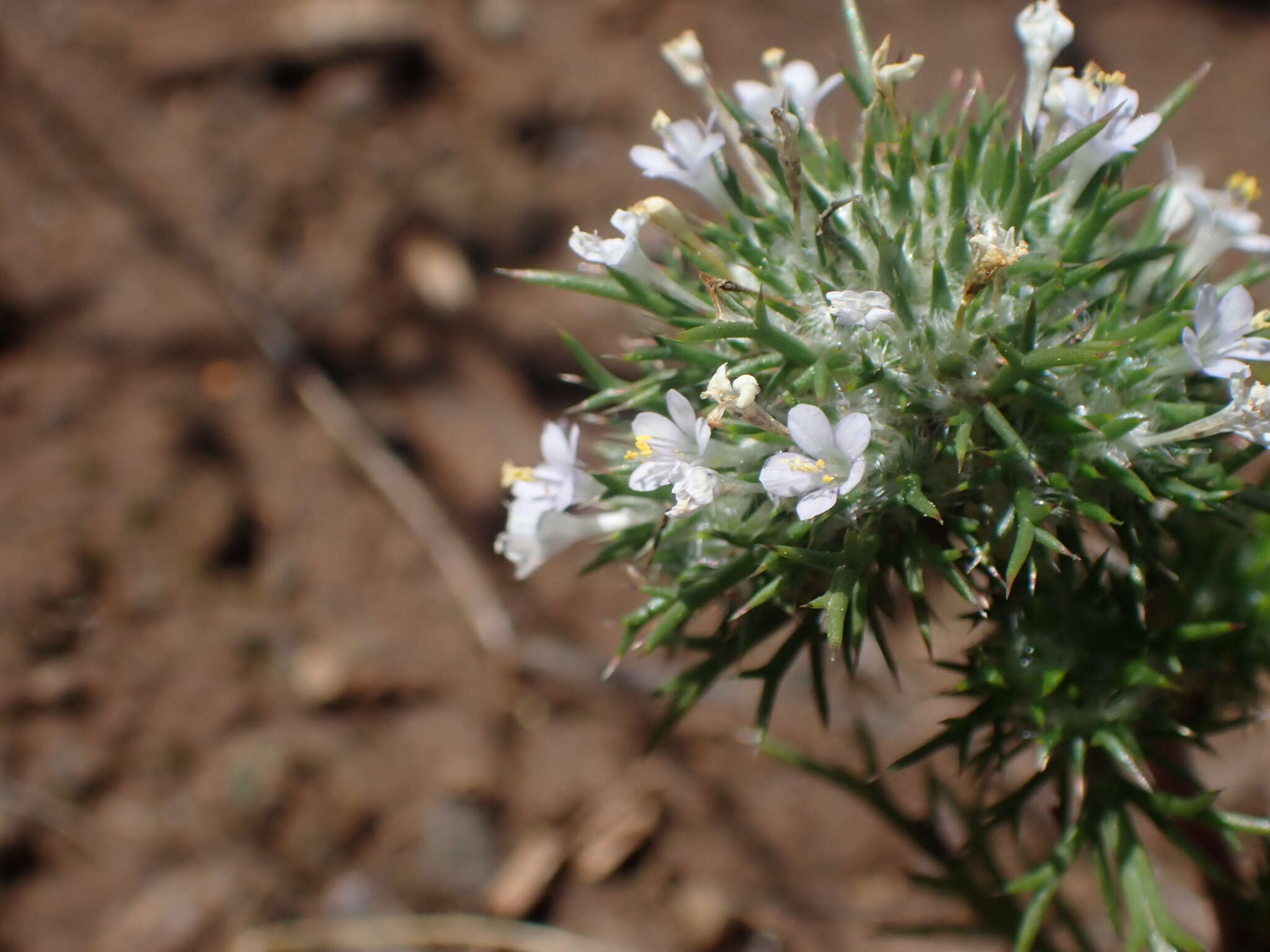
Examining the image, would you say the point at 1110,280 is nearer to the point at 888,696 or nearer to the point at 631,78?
the point at 888,696

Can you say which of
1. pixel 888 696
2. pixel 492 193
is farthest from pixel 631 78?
pixel 888 696

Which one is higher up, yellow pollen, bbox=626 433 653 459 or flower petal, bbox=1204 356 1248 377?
yellow pollen, bbox=626 433 653 459

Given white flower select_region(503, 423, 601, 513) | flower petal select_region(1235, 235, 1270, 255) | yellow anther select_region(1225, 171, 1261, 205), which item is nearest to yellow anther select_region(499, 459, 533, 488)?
white flower select_region(503, 423, 601, 513)

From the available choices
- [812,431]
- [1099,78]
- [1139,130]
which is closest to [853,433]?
Result: [812,431]

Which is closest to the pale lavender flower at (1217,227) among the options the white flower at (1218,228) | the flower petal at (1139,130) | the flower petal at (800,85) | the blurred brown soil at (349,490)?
the white flower at (1218,228)

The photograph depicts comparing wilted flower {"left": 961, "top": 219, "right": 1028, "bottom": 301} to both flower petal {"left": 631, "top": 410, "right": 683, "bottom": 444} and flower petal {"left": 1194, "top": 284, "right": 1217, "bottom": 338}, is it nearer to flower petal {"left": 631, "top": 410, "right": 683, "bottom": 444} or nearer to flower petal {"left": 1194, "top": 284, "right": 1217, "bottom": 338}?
flower petal {"left": 1194, "top": 284, "right": 1217, "bottom": 338}
